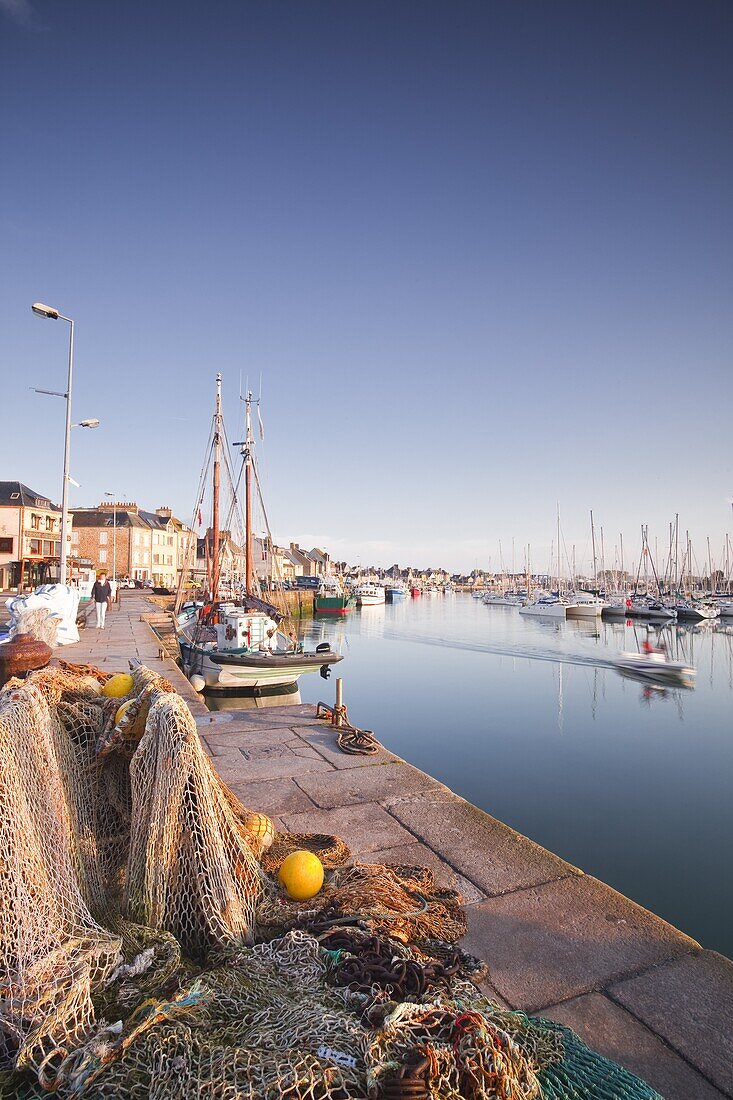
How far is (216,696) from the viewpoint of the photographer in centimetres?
1898

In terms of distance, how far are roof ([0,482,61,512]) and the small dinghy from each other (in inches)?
1886

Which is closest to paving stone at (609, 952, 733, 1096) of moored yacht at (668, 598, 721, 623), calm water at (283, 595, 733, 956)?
calm water at (283, 595, 733, 956)

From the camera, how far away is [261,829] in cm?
429

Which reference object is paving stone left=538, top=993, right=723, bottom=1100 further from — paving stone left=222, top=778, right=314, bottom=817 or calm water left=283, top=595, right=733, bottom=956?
calm water left=283, top=595, right=733, bottom=956

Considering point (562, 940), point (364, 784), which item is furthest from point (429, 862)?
point (364, 784)

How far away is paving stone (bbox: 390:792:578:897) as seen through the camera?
4.68 meters

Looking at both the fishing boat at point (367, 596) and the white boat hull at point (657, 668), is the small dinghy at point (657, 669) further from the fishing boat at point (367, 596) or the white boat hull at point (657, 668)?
the fishing boat at point (367, 596)

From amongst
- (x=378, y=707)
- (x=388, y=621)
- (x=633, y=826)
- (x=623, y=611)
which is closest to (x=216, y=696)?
(x=378, y=707)

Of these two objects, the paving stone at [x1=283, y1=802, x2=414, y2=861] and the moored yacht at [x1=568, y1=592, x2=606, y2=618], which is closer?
the paving stone at [x1=283, y1=802, x2=414, y2=861]

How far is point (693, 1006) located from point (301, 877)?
2.31 metres

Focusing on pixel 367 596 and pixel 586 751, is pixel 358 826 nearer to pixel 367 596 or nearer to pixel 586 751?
pixel 586 751

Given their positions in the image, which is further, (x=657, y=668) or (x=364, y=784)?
(x=657, y=668)

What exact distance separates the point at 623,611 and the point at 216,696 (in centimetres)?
6194

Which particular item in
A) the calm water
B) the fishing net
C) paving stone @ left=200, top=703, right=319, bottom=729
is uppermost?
the fishing net
